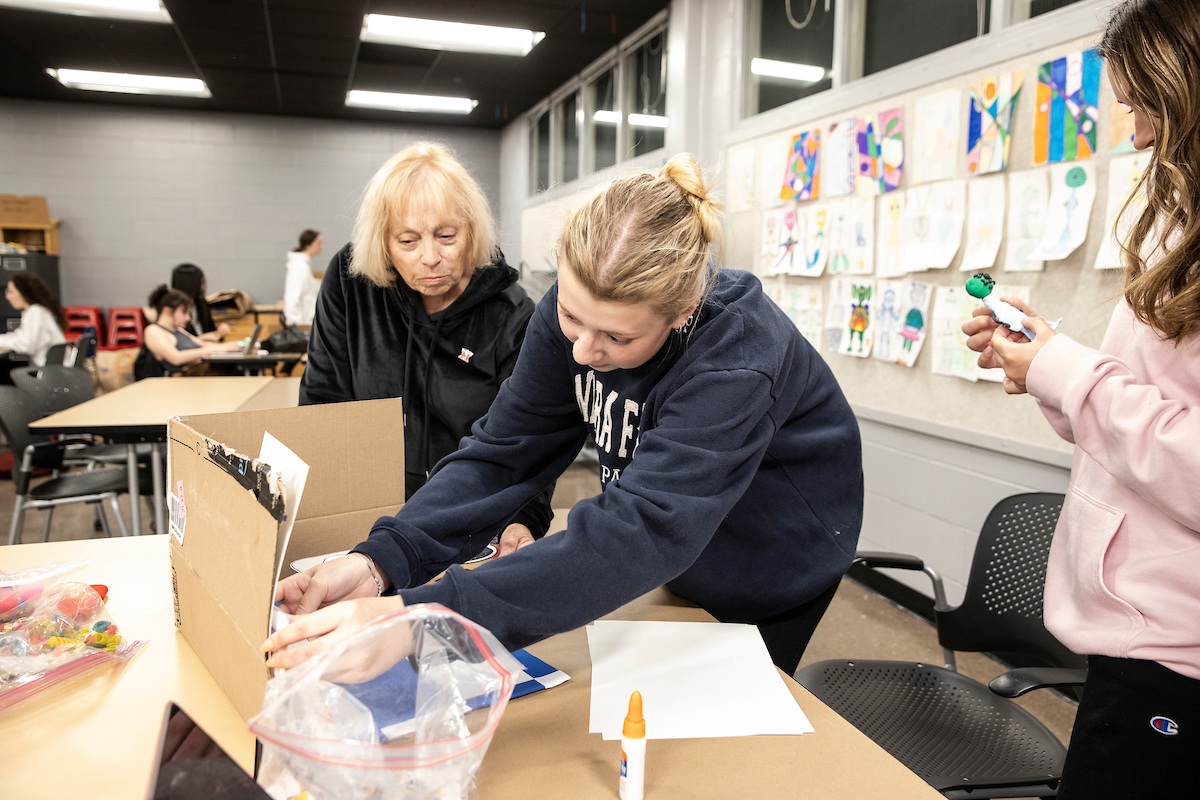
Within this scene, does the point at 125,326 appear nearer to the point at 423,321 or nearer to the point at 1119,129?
the point at 423,321

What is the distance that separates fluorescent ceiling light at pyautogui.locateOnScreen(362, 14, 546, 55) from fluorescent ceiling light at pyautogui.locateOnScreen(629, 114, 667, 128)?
0.86 meters

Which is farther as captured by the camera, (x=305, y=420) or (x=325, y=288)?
(x=325, y=288)

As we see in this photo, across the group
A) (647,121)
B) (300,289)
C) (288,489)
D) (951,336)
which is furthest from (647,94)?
(288,489)

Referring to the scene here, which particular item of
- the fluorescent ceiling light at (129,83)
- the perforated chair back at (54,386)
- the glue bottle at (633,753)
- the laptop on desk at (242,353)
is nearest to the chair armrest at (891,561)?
the glue bottle at (633,753)

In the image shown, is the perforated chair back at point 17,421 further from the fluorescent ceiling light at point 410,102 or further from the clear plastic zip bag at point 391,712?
the fluorescent ceiling light at point 410,102

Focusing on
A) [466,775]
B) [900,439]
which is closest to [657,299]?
[466,775]

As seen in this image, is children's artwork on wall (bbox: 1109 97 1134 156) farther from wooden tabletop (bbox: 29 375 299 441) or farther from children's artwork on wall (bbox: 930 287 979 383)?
wooden tabletop (bbox: 29 375 299 441)

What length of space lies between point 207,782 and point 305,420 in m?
0.60

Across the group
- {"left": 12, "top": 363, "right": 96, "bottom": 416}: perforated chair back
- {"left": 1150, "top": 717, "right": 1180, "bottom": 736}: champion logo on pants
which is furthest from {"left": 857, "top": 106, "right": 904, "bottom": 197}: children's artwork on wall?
{"left": 12, "top": 363, "right": 96, "bottom": 416}: perforated chair back

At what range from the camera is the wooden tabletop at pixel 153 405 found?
2496 mm

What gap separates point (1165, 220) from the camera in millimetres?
891

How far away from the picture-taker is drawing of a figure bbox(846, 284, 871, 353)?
2.81 m

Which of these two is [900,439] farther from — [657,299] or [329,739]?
[329,739]

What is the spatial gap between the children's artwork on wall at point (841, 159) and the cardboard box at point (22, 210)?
735cm
